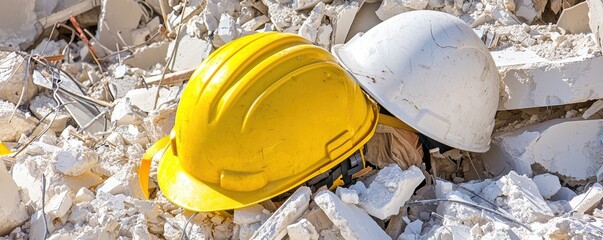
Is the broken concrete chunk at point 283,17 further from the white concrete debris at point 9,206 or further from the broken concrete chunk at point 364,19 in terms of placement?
the white concrete debris at point 9,206

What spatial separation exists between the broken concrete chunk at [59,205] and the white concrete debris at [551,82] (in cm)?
239

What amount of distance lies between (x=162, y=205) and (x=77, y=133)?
1.11m

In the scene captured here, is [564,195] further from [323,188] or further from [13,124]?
[13,124]

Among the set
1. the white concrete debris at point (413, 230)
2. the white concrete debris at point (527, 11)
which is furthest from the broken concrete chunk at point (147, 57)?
the white concrete debris at point (413, 230)

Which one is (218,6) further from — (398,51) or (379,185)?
(379,185)

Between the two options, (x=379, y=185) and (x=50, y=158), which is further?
(x=50, y=158)

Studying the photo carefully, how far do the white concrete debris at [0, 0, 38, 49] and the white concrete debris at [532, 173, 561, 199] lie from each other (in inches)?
172

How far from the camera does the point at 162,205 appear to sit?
388cm

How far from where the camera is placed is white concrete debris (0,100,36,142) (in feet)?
16.3

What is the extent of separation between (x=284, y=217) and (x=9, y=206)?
135 centimetres

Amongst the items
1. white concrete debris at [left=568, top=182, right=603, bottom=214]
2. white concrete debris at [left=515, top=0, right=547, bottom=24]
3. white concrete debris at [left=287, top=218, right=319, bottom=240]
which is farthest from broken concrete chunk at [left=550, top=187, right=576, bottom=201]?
white concrete debris at [left=515, top=0, right=547, bottom=24]

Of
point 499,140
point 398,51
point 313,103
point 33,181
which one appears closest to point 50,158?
point 33,181

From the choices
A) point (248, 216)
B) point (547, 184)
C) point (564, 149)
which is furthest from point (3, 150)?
point (564, 149)

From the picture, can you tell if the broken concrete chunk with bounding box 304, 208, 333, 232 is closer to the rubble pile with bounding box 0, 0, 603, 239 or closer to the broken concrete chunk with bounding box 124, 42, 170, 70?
the rubble pile with bounding box 0, 0, 603, 239
